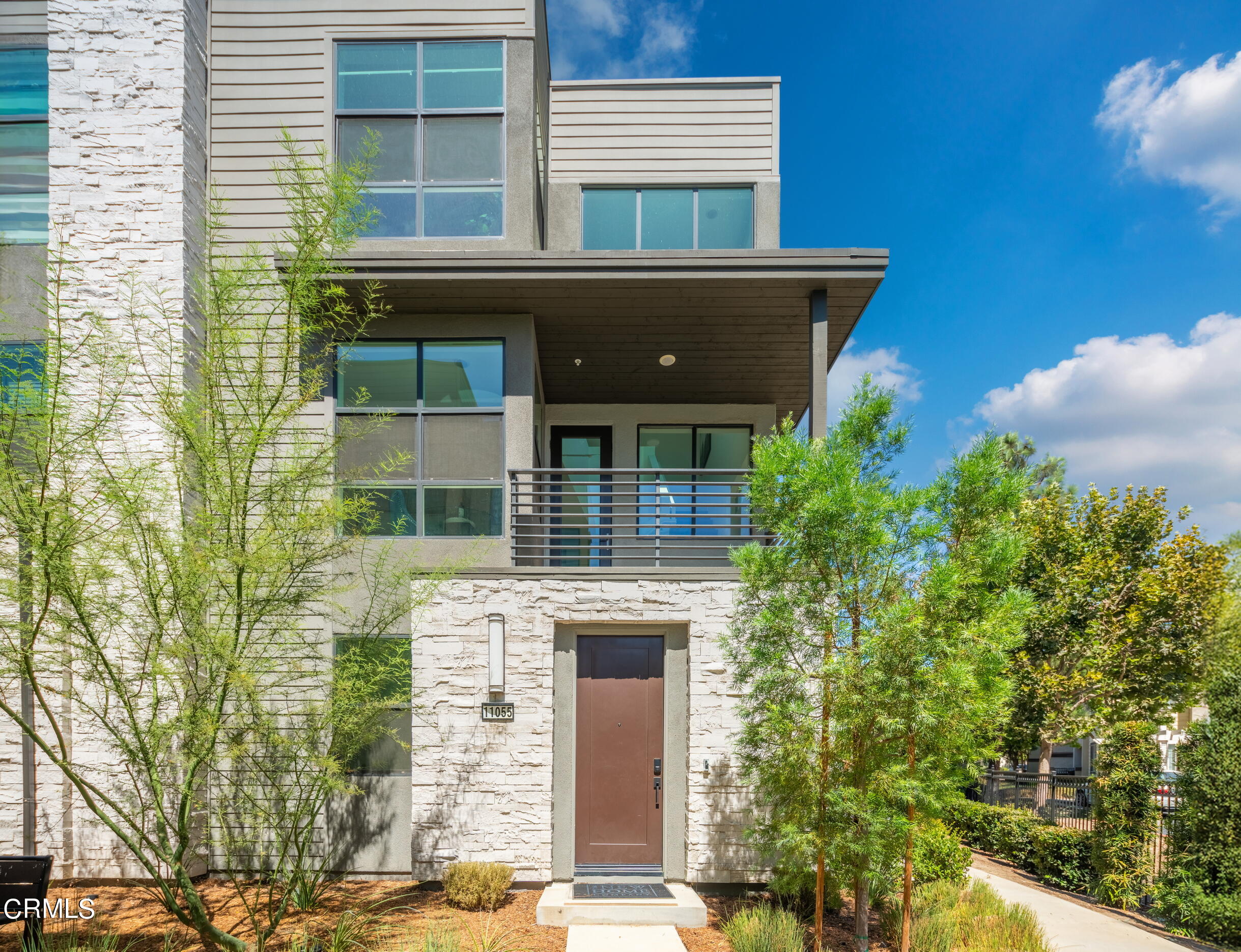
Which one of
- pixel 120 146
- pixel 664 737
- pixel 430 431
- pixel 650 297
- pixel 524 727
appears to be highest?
pixel 120 146

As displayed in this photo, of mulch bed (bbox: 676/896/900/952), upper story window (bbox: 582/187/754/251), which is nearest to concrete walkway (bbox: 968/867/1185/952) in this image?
mulch bed (bbox: 676/896/900/952)

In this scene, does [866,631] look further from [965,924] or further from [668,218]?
[668,218]

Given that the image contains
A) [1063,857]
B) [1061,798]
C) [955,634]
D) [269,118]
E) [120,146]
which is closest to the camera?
[955,634]

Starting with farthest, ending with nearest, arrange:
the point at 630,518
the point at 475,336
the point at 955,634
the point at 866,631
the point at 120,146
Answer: the point at 630,518 < the point at 475,336 < the point at 120,146 < the point at 866,631 < the point at 955,634

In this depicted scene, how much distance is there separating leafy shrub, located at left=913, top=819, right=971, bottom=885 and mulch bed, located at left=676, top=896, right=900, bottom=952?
74 cm

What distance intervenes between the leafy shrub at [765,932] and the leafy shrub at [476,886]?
1958mm

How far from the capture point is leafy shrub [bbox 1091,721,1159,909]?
7086 millimetres

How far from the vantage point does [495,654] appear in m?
6.31

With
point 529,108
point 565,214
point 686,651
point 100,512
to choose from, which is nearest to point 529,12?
point 529,108

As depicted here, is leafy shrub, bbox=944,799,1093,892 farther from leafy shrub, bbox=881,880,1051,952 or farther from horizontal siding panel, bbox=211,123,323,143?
horizontal siding panel, bbox=211,123,323,143

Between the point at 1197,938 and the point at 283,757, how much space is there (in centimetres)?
860

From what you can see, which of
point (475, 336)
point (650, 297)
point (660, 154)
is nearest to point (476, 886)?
point (475, 336)

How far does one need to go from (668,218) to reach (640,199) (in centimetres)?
49

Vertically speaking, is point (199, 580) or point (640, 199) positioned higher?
point (640, 199)
